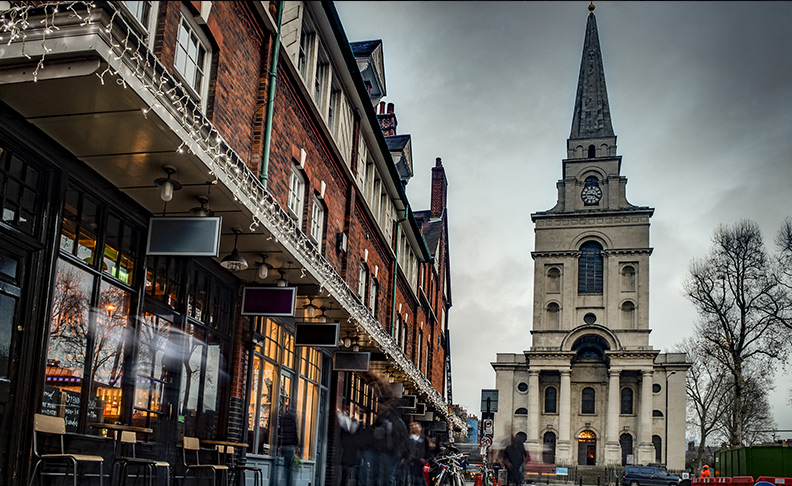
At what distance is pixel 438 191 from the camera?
141ft

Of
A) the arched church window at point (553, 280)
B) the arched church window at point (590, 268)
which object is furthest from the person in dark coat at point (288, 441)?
the arched church window at point (553, 280)

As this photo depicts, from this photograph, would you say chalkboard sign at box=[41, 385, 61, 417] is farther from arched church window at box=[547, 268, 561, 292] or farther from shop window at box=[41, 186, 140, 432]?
arched church window at box=[547, 268, 561, 292]

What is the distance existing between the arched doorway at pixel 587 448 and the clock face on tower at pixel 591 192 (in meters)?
23.5

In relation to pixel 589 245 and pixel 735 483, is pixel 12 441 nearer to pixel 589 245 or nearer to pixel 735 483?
pixel 735 483

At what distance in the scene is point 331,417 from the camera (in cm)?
1886

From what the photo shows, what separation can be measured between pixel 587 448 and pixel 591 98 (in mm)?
37366

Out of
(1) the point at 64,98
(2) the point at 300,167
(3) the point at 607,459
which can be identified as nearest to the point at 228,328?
(2) the point at 300,167

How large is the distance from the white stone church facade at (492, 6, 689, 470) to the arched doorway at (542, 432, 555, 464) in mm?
128

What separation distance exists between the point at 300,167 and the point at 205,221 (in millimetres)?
5442

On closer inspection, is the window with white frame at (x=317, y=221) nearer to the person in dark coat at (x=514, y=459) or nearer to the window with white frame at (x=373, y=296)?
the window with white frame at (x=373, y=296)

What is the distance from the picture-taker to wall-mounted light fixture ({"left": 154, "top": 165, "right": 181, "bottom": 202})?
8430mm

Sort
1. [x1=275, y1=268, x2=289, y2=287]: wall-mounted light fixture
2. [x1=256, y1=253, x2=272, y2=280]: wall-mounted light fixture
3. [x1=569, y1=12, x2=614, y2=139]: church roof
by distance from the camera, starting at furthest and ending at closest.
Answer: [x1=569, y1=12, x2=614, y2=139]: church roof < [x1=275, y1=268, x2=289, y2=287]: wall-mounted light fixture < [x1=256, y1=253, x2=272, y2=280]: wall-mounted light fixture

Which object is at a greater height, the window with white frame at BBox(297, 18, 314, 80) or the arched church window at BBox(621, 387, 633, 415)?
the window with white frame at BBox(297, 18, 314, 80)

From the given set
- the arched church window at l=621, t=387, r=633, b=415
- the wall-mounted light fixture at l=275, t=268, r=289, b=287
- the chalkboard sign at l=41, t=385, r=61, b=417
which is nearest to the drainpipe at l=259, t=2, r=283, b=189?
the wall-mounted light fixture at l=275, t=268, r=289, b=287
